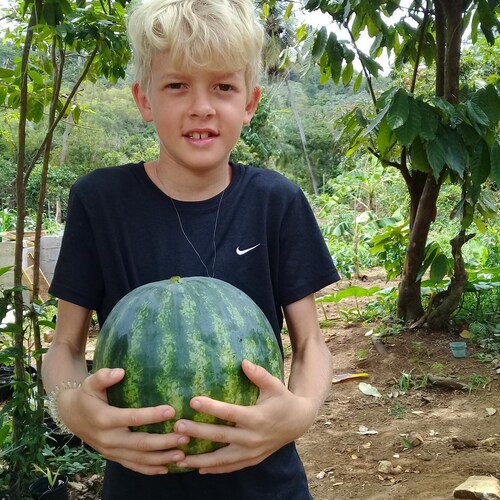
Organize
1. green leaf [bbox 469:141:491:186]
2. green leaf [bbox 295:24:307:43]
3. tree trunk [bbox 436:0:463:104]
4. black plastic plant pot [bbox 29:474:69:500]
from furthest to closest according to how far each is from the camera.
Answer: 1. green leaf [bbox 295:24:307:43]
2. tree trunk [bbox 436:0:463:104]
3. green leaf [bbox 469:141:491:186]
4. black plastic plant pot [bbox 29:474:69:500]

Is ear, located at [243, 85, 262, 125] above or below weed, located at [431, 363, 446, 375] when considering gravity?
above

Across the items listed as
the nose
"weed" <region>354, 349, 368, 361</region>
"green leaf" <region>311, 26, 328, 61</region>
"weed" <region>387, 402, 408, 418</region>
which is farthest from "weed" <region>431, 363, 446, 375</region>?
the nose

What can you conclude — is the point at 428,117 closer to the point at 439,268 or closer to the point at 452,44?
the point at 452,44

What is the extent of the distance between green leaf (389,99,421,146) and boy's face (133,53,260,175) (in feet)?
7.46

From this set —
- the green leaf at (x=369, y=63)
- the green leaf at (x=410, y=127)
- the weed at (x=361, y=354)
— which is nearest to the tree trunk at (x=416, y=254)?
the weed at (x=361, y=354)

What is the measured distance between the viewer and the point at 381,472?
3.88m

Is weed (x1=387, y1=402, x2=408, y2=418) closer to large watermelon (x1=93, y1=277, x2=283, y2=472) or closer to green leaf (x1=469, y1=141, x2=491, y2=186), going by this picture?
green leaf (x1=469, y1=141, x2=491, y2=186)

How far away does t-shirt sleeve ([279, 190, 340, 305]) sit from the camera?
1.54m

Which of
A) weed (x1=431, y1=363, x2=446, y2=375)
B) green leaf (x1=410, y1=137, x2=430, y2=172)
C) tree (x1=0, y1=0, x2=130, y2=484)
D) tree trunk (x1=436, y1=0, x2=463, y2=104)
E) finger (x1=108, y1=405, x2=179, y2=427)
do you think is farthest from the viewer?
weed (x1=431, y1=363, x2=446, y2=375)

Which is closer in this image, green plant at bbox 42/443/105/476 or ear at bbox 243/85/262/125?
ear at bbox 243/85/262/125

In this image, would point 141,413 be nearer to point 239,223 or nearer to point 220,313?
point 220,313

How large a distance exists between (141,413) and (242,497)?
510mm

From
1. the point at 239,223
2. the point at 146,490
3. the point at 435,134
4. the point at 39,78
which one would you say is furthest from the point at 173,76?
the point at 435,134

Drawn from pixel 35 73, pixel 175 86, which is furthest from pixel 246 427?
pixel 35 73
